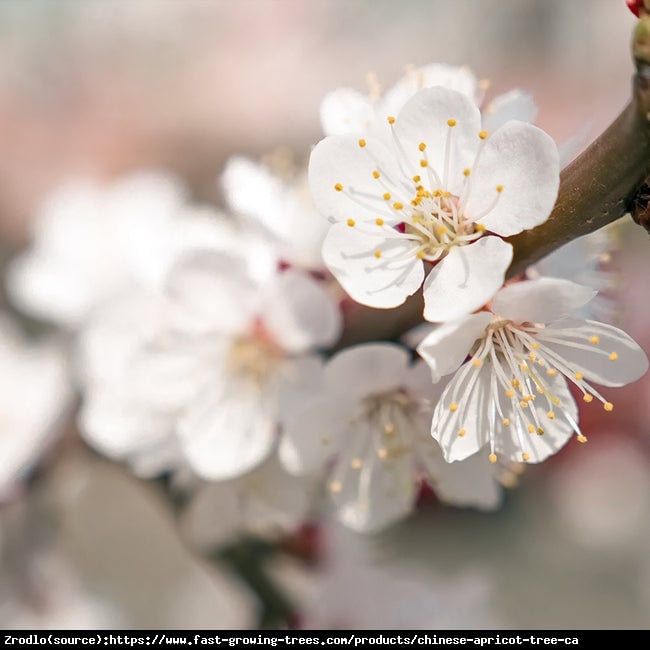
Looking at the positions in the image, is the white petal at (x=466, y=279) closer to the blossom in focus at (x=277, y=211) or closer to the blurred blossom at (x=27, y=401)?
the blossom in focus at (x=277, y=211)

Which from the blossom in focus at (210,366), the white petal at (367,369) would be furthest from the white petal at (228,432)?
the white petal at (367,369)

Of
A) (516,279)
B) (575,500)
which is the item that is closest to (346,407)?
(516,279)

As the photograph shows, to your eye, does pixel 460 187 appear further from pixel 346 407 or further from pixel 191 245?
pixel 191 245

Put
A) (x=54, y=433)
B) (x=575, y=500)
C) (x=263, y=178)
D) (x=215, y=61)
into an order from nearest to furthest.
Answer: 1. (x=263, y=178)
2. (x=54, y=433)
3. (x=575, y=500)
4. (x=215, y=61)

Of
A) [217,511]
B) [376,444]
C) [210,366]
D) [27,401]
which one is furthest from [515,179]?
[27,401]

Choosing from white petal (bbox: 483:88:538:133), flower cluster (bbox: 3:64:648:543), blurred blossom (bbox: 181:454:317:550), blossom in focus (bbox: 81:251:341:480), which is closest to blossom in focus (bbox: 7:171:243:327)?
flower cluster (bbox: 3:64:648:543)
